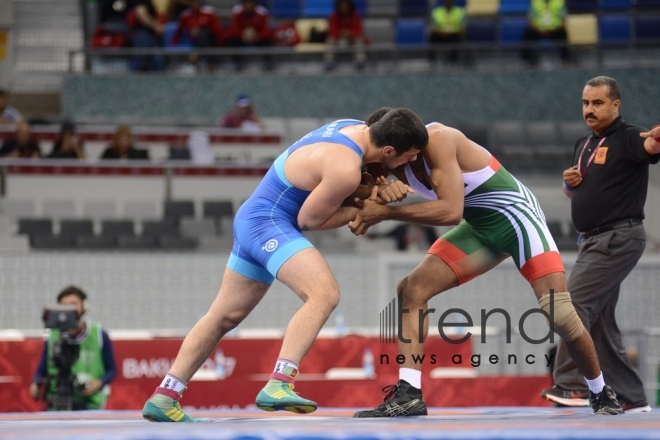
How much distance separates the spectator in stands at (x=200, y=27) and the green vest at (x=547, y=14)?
14.5 feet

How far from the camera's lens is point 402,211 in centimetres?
453

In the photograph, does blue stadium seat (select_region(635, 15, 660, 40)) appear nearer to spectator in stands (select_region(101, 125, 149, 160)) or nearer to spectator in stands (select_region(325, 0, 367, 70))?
spectator in stands (select_region(325, 0, 367, 70))

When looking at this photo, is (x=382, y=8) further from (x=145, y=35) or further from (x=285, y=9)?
(x=145, y=35)

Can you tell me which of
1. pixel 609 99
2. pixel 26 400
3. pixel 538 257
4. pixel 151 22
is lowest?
pixel 26 400

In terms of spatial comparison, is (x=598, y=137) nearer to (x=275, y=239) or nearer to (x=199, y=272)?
(x=275, y=239)

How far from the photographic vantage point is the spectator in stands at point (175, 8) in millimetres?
15797

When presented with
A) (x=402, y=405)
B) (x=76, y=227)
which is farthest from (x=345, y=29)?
(x=402, y=405)

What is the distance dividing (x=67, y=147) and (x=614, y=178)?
7.68 metres

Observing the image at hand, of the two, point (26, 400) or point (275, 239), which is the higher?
point (275, 239)

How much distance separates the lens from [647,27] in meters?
14.9

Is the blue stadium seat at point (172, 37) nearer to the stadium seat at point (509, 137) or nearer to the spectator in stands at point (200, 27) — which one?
the spectator in stands at point (200, 27)

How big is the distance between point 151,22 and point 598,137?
1074 cm

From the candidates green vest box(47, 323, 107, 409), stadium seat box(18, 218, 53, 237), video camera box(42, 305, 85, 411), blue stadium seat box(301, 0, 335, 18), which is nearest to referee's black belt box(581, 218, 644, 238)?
video camera box(42, 305, 85, 411)

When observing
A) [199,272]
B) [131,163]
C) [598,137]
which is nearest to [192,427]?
[598,137]
